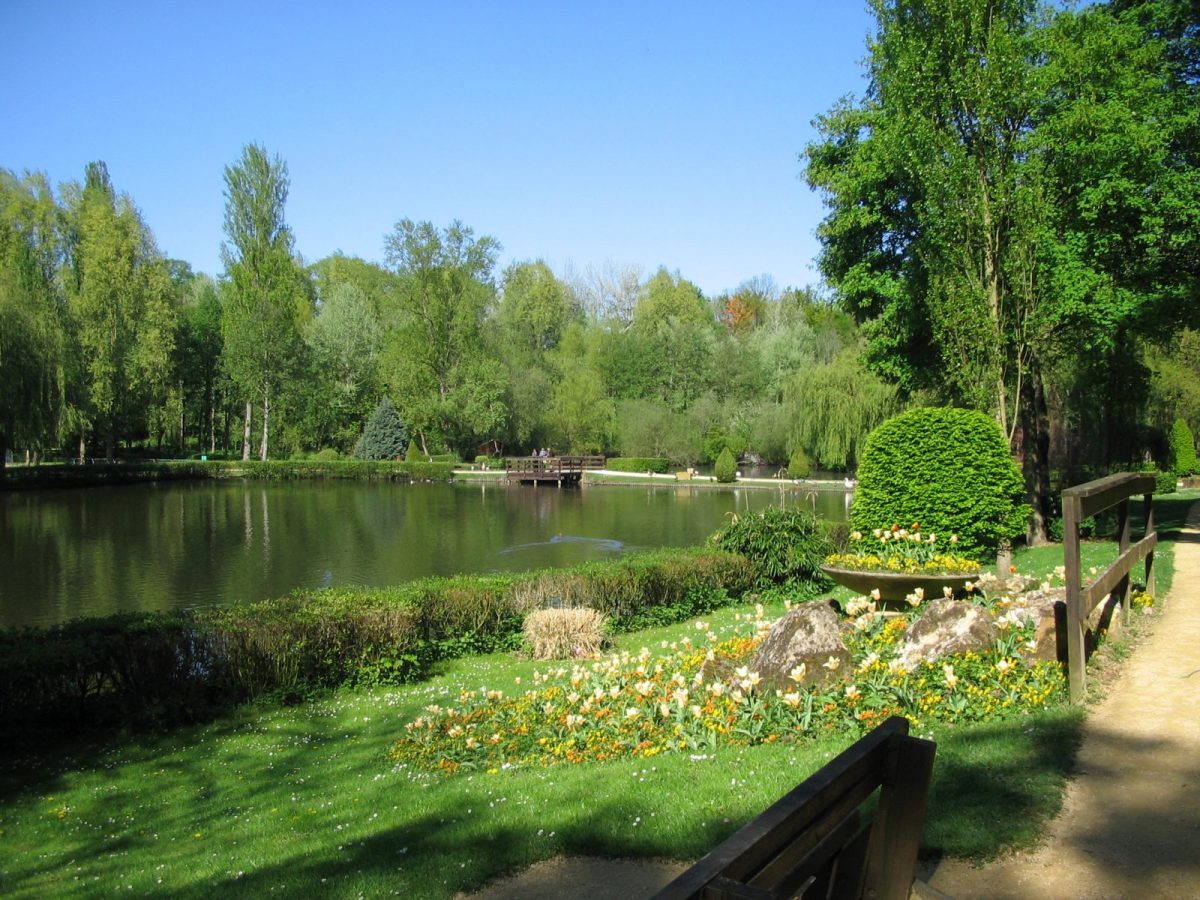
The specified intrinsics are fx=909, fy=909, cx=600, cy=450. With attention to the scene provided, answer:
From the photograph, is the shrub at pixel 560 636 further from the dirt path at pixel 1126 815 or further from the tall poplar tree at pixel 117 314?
the tall poplar tree at pixel 117 314

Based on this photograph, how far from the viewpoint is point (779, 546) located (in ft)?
A: 46.1

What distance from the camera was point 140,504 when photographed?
1302 inches

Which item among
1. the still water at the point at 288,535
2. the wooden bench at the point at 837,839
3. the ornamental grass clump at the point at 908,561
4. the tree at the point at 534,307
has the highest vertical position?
the tree at the point at 534,307

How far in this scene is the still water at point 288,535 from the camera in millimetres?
17719

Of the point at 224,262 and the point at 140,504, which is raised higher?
the point at 224,262

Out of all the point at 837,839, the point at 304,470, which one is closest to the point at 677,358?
the point at 304,470

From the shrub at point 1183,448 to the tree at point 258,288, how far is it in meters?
43.1

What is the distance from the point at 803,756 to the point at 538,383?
2082 inches

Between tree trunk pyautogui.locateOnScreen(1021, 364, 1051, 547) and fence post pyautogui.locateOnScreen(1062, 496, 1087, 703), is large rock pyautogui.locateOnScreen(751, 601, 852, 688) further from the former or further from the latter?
tree trunk pyautogui.locateOnScreen(1021, 364, 1051, 547)

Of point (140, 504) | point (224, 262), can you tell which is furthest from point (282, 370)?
point (140, 504)

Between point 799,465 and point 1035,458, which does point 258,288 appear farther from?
point 1035,458

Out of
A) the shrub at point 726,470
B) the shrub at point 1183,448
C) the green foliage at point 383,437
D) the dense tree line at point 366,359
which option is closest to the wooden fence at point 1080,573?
the shrub at point 1183,448

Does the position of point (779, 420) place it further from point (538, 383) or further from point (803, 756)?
point (803, 756)

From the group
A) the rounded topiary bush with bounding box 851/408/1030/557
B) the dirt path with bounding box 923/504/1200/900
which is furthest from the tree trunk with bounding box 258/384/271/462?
the dirt path with bounding box 923/504/1200/900
